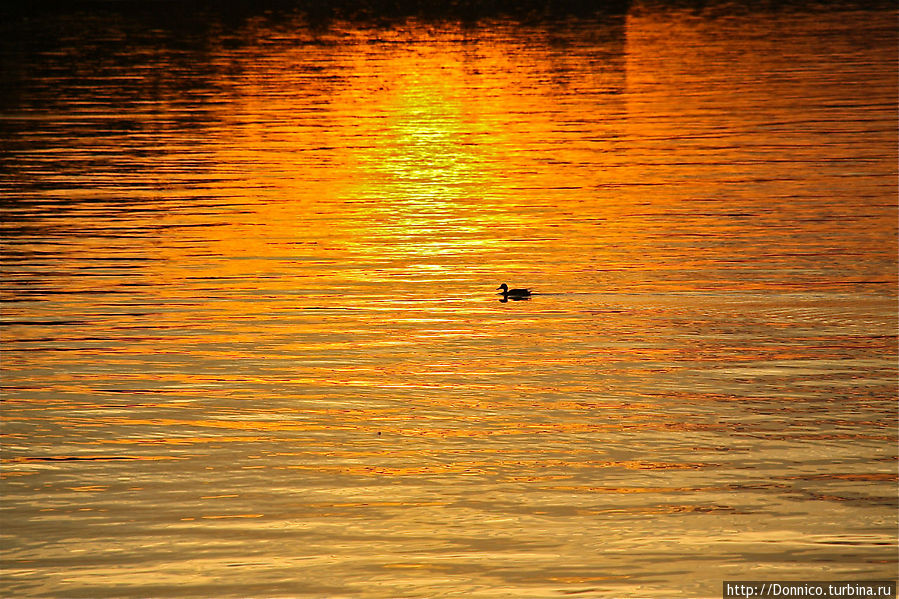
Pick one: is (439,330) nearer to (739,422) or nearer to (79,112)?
(739,422)

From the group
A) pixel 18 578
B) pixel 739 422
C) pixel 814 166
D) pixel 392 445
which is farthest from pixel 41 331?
pixel 814 166

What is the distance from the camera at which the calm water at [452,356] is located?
413 inches

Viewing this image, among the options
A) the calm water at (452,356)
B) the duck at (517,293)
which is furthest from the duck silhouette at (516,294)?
the calm water at (452,356)

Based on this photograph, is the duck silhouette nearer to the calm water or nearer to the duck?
the duck

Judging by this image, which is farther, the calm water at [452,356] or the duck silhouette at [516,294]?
the duck silhouette at [516,294]

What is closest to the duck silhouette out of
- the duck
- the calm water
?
the duck

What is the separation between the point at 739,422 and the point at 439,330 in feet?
14.4

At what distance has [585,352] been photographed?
1529 cm

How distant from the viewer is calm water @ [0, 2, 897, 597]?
10492 millimetres

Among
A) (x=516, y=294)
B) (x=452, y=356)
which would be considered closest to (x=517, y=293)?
(x=516, y=294)

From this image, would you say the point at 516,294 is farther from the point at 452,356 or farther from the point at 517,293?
the point at 452,356

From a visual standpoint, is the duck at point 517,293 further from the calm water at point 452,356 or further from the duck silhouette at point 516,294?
the calm water at point 452,356

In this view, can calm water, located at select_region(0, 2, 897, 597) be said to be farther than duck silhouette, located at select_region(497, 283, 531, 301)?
No

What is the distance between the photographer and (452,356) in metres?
15.3
